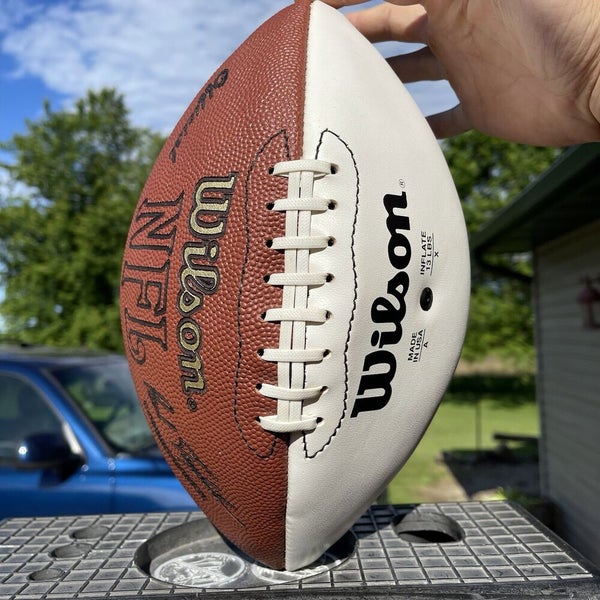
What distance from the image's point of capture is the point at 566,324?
5879 millimetres

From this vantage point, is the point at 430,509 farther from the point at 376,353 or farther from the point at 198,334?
the point at 198,334

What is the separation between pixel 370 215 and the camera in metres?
1.52

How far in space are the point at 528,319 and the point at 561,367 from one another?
910cm

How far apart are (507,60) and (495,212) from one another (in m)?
12.6

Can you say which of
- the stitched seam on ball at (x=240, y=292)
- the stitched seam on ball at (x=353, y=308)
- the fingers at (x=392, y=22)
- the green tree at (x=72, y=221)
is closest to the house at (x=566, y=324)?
the fingers at (x=392, y=22)

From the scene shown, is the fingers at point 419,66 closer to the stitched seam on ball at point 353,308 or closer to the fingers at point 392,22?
the fingers at point 392,22

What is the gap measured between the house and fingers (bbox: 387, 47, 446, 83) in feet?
5.73

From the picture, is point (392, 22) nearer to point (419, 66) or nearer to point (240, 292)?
point (419, 66)

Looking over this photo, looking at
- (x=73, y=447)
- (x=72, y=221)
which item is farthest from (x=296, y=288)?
(x=72, y=221)

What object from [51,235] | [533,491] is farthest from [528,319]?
[51,235]

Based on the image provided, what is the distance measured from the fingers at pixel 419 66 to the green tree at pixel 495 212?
12.2 meters

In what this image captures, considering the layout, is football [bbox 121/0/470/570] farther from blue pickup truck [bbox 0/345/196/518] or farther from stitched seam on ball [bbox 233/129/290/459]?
blue pickup truck [bbox 0/345/196/518]

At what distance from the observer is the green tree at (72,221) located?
49.0 feet

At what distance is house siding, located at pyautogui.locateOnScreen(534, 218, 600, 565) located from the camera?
200 inches
